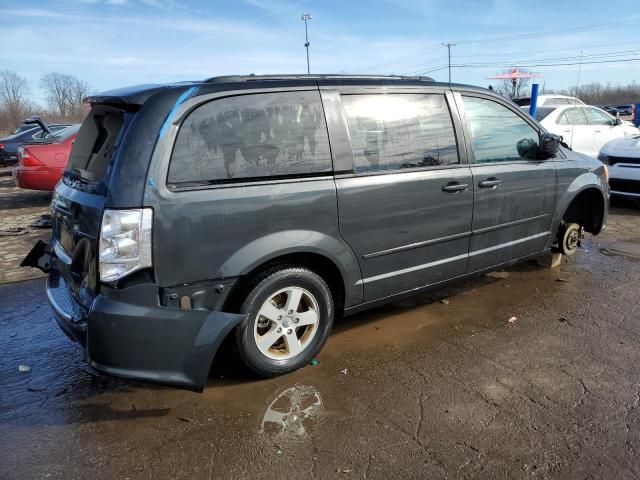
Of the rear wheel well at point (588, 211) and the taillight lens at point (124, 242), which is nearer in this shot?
the taillight lens at point (124, 242)

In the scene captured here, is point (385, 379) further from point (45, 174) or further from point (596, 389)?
point (45, 174)

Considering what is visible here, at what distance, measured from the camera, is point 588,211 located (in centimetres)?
538

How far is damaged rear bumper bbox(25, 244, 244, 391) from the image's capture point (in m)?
2.58

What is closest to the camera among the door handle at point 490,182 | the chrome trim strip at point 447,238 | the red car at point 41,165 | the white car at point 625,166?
the chrome trim strip at point 447,238

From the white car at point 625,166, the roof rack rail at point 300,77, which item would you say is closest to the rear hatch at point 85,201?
the roof rack rail at point 300,77

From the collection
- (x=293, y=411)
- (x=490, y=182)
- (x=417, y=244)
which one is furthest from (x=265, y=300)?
(x=490, y=182)

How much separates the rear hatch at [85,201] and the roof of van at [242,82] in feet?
0.26

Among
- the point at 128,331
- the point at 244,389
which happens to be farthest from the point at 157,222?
the point at 244,389

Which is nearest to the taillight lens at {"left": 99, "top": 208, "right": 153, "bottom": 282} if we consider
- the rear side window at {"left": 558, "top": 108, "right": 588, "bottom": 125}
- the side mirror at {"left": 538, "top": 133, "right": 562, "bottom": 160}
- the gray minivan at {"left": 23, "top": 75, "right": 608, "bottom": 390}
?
the gray minivan at {"left": 23, "top": 75, "right": 608, "bottom": 390}

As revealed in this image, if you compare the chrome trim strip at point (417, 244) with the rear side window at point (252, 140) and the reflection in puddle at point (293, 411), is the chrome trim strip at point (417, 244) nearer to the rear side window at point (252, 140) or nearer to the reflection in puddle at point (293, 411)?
the rear side window at point (252, 140)

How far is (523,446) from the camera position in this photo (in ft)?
8.29

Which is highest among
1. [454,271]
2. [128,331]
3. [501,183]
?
[501,183]

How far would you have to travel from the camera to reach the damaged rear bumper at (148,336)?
258 cm

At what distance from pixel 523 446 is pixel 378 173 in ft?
6.06
